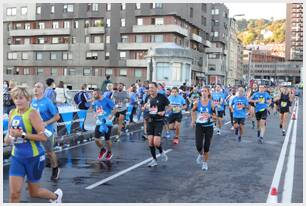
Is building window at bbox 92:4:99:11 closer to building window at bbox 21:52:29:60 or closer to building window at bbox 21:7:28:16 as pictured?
building window at bbox 21:7:28:16

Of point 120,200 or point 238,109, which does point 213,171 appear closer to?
point 120,200

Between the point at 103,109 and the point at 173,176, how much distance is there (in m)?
2.68

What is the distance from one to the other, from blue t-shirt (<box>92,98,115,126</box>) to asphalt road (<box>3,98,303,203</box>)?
97 centimetres

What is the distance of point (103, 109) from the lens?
1144 cm

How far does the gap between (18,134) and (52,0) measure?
6631cm

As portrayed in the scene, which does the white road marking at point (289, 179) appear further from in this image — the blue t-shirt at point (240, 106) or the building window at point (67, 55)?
the building window at point (67, 55)

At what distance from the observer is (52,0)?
6944 centimetres

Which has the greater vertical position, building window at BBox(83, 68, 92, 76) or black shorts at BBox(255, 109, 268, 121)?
building window at BBox(83, 68, 92, 76)

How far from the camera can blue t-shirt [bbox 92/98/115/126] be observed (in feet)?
37.3

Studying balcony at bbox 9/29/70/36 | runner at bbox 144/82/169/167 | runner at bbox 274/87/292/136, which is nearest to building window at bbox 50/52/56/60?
balcony at bbox 9/29/70/36

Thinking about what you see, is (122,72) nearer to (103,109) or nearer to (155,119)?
(103,109)

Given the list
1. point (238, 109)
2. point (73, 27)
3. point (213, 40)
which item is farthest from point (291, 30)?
point (238, 109)

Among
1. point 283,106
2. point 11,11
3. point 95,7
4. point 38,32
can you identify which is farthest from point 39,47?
point 283,106

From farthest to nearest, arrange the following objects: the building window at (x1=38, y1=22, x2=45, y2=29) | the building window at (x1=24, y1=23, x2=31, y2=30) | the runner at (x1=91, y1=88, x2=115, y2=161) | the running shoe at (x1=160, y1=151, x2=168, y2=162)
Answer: the building window at (x1=24, y1=23, x2=31, y2=30)
the building window at (x1=38, y1=22, x2=45, y2=29)
the running shoe at (x1=160, y1=151, x2=168, y2=162)
the runner at (x1=91, y1=88, x2=115, y2=161)
